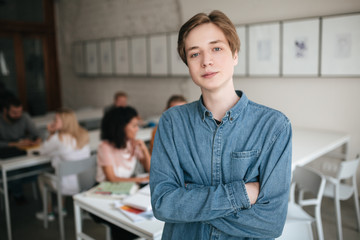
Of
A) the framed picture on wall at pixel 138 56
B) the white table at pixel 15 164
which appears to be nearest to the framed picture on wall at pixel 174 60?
the framed picture on wall at pixel 138 56

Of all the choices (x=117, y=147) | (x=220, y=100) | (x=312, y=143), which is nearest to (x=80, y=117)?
(x=117, y=147)

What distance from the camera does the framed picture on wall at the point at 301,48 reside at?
358cm

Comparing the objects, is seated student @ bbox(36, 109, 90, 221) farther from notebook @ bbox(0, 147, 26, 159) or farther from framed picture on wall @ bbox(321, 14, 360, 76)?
framed picture on wall @ bbox(321, 14, 360, 76)

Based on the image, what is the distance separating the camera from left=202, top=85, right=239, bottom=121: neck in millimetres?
1016

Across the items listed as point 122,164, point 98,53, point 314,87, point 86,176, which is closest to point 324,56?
point 314,87

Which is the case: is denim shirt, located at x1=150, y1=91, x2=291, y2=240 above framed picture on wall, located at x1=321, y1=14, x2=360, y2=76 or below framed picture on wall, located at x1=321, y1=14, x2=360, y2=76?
below

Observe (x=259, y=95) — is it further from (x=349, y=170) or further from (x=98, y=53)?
(x=98, y=53)

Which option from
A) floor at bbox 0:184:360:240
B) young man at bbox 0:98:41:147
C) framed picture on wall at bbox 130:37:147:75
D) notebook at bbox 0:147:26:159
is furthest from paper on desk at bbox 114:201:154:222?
framed picture on wall at bbox 130:37:147:75

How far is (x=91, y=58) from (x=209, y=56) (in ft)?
19.9

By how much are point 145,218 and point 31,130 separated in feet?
9.89

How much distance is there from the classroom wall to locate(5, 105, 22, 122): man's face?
7.26 feet

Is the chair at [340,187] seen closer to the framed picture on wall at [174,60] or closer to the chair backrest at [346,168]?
the chair backrest at [346,168]

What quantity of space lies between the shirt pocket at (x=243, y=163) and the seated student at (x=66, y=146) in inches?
90.6

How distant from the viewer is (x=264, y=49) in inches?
157
